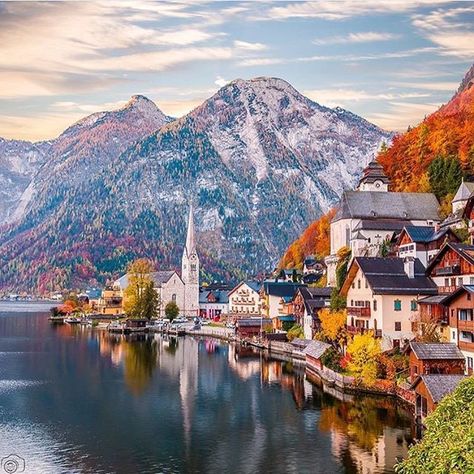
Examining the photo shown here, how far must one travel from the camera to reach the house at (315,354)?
6288 centimetres

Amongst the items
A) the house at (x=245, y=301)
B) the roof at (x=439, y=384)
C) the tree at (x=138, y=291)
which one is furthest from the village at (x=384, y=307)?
the house at (x=245, y=301)

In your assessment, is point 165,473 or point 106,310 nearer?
point 165,473

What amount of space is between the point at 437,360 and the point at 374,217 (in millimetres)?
46395

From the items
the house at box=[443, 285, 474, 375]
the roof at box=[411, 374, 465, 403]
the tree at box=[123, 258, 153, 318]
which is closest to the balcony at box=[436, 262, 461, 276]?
the house at box=[443, 285, 474, 375]

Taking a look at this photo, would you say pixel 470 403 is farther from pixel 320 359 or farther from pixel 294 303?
pixel 294 303

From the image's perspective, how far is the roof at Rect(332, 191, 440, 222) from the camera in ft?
299

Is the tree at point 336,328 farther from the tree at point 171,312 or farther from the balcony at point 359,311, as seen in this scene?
the tree at point 171,312

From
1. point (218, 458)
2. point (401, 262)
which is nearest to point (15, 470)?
point (218, 458)

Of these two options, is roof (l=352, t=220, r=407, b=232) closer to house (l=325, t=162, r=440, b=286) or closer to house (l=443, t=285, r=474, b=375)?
house (l=325, t=162, r=440, b=286)

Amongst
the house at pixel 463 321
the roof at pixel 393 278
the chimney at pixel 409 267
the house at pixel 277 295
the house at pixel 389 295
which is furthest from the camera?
the house at pixel 277 295

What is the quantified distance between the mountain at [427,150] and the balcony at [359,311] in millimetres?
40642

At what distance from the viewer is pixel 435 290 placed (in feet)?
185

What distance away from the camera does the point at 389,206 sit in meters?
92.2

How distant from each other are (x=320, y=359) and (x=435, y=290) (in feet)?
39.6
